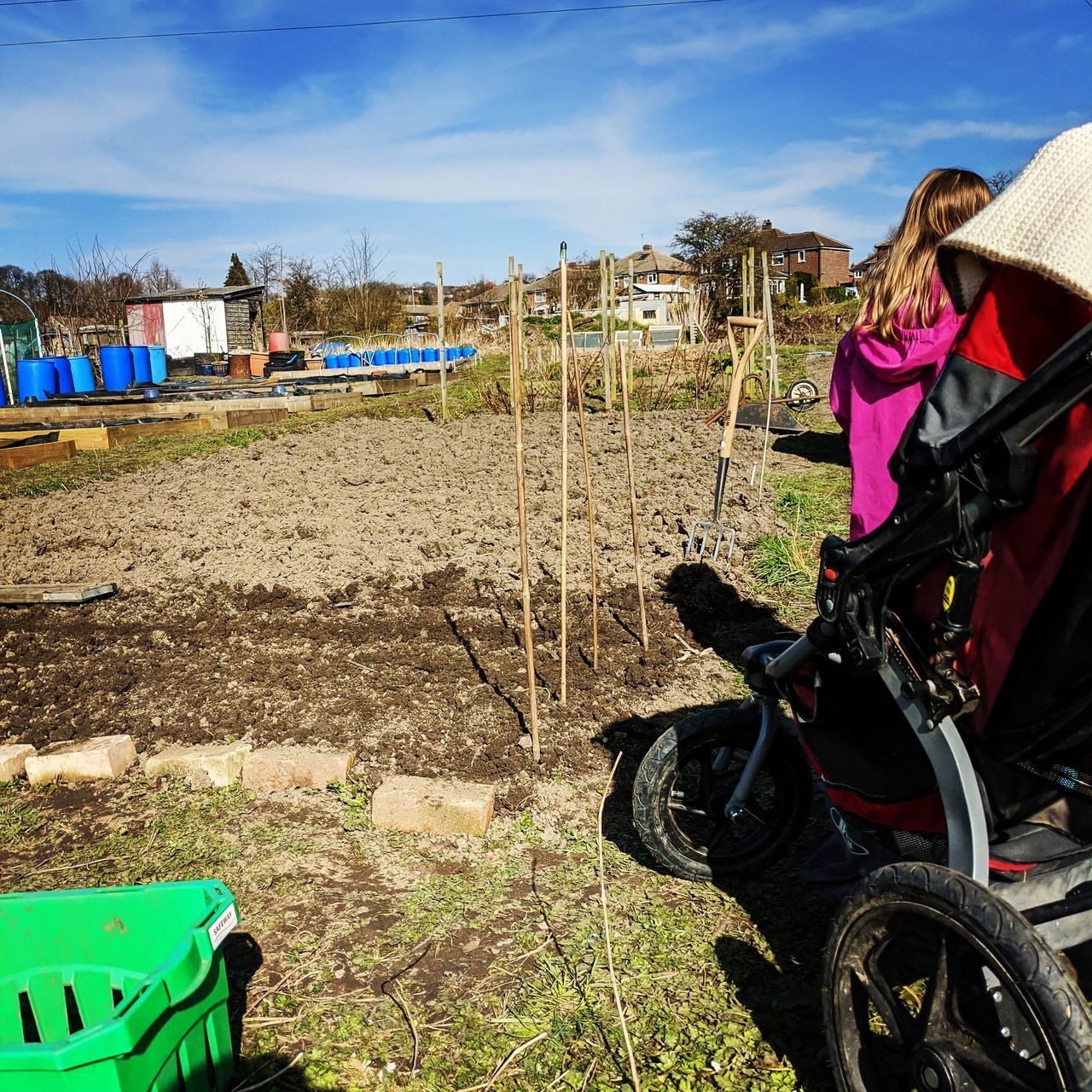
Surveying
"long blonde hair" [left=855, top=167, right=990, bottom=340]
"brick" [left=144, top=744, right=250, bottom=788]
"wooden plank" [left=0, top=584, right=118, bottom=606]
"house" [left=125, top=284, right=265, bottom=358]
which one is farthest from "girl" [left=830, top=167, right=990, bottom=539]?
"house" [left=125, top=284, right=265, bottom=358]

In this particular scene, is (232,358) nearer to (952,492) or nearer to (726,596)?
(726,596)

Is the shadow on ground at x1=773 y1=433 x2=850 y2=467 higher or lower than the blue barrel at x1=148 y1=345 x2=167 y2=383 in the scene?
lower

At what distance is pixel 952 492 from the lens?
1.55 meters

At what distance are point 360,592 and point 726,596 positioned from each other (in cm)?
204

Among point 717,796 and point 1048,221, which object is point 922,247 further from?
point 717,796

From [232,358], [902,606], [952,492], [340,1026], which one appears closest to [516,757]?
[340,1026]

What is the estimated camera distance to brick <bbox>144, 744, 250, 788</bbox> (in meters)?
3.32

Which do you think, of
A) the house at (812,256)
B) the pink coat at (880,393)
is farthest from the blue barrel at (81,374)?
the house at (812,256)

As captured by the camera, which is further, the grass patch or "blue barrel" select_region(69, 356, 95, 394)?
"blue barrel" select_region(69, 356, 95, 394)

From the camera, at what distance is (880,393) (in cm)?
279

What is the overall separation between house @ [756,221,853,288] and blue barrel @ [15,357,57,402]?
6495 centimetres

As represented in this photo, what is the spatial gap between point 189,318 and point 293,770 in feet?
92.9

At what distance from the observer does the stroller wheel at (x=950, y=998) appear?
137 cm

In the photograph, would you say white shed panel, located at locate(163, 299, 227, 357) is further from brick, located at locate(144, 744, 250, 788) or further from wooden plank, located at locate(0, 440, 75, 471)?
brick, located at locate(144, 744, 250, 788)
